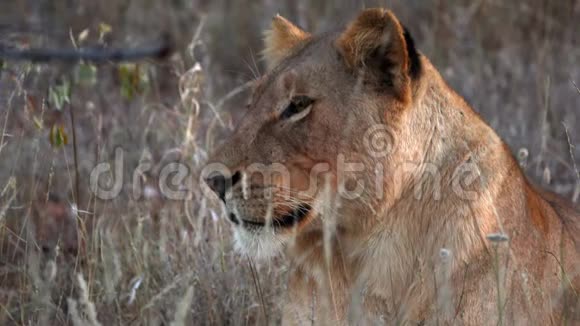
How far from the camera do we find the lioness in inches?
119

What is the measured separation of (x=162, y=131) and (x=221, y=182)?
9.07ft

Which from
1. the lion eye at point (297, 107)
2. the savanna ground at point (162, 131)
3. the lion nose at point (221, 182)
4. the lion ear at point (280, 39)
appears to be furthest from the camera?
the savanna ground at point (162, 131)

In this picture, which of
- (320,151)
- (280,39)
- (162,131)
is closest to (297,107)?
(320,151)

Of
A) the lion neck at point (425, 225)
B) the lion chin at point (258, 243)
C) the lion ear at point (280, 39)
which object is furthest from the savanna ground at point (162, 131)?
the lion neck at point (425, 225)

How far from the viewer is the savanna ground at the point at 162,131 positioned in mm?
3783

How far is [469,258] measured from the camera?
3.01 metres

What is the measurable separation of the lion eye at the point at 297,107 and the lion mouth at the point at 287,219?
29 cm

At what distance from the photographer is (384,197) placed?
306cm

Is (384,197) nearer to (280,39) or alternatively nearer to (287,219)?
(287,219)

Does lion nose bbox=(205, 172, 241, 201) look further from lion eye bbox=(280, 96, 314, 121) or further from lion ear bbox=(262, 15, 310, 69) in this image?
lion ear bbox=(262, 15, 310, 69)

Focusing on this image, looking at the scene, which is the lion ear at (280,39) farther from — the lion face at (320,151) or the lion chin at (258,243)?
the lion chin at (258,243)

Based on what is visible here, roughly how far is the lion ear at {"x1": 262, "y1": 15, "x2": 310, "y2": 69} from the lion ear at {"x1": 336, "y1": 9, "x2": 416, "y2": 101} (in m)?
0.45

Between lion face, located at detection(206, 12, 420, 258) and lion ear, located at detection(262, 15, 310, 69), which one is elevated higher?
lion ear, located at detection(262, 15, 310, 69)

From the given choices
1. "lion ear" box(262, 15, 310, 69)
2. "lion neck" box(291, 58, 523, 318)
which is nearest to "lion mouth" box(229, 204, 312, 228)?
"lion neck" box(291, 58, 523, 318)
